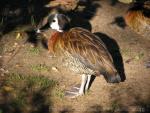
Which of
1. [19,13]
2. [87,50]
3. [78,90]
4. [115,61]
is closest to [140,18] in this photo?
[115,61]

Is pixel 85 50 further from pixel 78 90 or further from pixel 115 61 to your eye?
pixel 115 61

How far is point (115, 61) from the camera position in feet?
27.6

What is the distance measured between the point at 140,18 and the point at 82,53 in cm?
188

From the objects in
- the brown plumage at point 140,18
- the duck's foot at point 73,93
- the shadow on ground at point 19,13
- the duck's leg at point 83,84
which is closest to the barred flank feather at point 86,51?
the duck's leg at point 83,84

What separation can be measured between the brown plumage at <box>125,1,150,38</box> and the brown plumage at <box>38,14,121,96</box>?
1448mm

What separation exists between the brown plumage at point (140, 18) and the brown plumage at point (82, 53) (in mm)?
1448

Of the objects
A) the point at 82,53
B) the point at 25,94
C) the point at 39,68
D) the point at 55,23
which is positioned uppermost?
the point at 55,23

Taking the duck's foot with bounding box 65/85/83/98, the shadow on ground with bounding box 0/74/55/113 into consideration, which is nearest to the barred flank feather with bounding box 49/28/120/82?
the duck's foot with bounding box 65/85/83/98

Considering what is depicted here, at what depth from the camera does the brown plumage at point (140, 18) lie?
8.52 m

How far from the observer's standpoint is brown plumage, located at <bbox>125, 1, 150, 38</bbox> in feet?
27.9

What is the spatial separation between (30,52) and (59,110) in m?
1.90

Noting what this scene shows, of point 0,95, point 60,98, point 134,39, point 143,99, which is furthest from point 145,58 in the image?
point 0,95

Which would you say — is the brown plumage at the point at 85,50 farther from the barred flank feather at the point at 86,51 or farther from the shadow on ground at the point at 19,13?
the shadow on ground at the point at 19,13

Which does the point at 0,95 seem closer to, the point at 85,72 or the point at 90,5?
the point at 85,72
